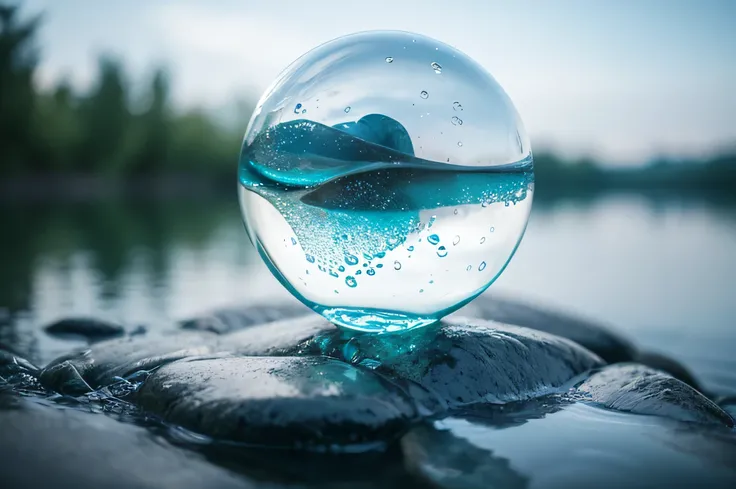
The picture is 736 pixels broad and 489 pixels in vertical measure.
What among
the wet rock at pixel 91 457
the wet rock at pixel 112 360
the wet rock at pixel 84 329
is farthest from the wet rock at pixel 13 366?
the wet rock at pixel 84 329

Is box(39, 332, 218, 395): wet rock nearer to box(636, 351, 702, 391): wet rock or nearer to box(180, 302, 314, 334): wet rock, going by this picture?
box(180, 302, 314, 334): wet rock

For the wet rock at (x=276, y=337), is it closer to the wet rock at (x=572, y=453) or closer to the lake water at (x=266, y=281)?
the wet rock at (x=572, y=453)

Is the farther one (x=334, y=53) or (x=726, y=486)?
(x=334, y=53)

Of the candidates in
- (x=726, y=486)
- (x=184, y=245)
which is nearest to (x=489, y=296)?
(x=726, y=486)

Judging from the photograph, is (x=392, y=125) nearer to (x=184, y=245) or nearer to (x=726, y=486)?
(x=726, y=486)

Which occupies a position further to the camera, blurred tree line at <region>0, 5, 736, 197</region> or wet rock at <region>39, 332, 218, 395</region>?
blurred tree line at <region>0, 5, 736, 197</region>

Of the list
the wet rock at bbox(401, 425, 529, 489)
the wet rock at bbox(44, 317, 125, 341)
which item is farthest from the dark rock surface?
the wet rock at bbox(44, 317, 125, 341)

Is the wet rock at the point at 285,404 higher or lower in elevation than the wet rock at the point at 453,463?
higher
